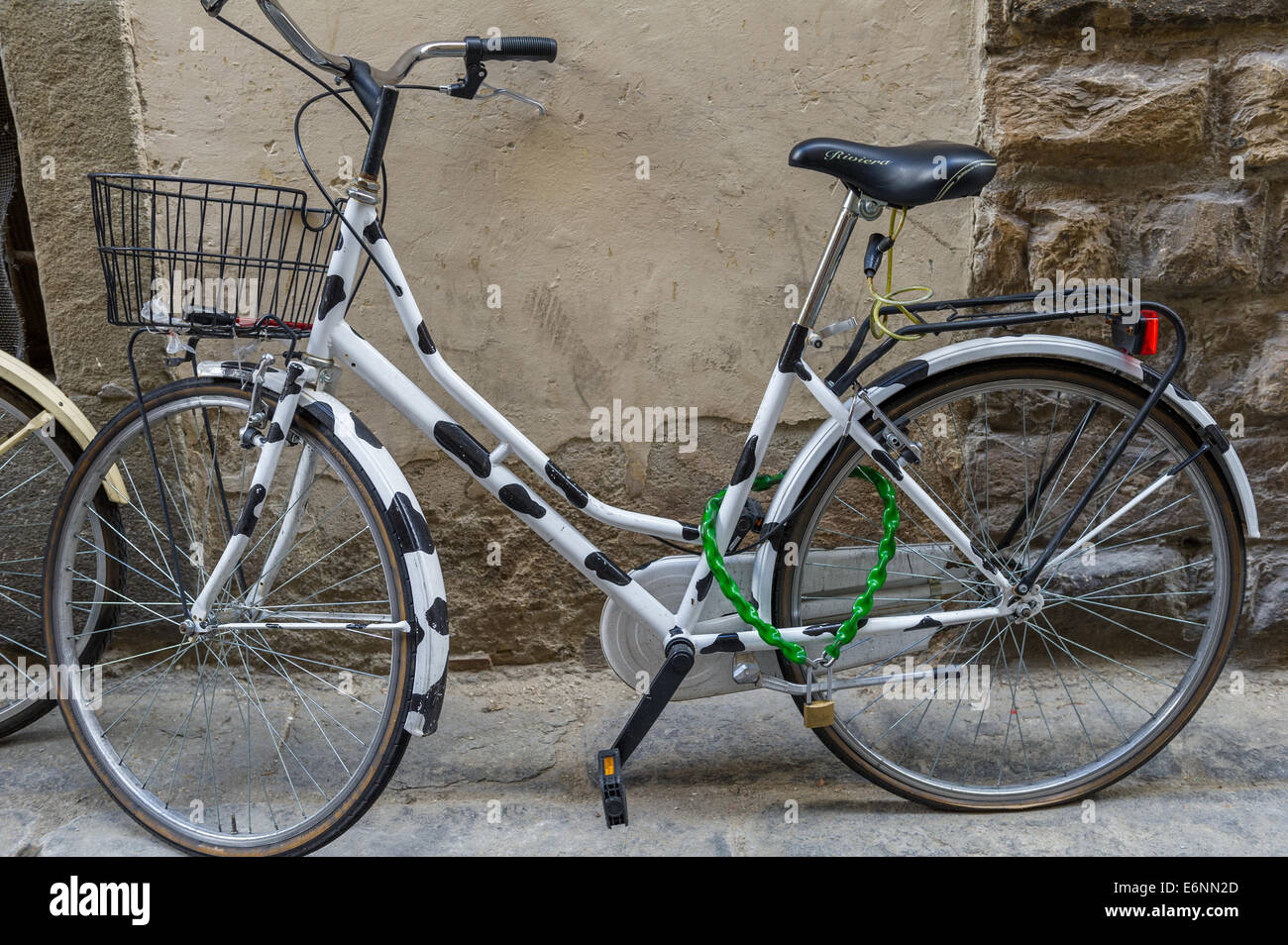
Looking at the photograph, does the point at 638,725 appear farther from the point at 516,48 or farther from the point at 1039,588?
the point at 516,48

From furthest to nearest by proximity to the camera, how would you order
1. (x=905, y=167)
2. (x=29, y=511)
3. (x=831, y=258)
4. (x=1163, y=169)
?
(x=29, y=511) < (x=1163, y=169) < (x=831, y=258) < (x=905, y=167)

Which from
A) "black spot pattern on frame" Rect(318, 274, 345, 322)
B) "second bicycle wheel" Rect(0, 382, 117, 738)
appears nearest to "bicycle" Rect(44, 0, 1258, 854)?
"black spot pattern on frame" Rect(318, 274, 345, 322)

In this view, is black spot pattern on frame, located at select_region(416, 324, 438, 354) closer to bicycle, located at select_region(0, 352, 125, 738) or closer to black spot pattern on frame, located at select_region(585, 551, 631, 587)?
black spot pattern on frame, located at select_region(585, 551, 631, 587)

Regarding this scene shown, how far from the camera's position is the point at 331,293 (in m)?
1.96

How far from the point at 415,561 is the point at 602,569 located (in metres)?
0.39

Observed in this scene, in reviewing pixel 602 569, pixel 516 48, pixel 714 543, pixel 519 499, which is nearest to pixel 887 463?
pixel 714 543

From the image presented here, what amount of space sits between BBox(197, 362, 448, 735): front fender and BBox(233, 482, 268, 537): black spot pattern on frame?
0.18 metres

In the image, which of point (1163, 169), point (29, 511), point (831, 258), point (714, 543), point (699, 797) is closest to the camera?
point (831, 258)

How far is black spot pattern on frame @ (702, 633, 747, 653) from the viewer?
2123mm

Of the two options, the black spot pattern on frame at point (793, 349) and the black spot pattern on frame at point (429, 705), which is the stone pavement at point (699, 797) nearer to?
the black spot pattern on frame at point (429, 705)

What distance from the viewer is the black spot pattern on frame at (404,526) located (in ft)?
6.34

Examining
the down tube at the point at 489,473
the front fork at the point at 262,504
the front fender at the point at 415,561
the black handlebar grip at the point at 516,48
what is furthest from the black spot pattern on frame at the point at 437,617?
the black handlebar grip at the point at 516,48

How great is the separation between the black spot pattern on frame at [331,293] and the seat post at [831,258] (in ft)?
2.85

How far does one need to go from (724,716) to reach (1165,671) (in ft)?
3.70
